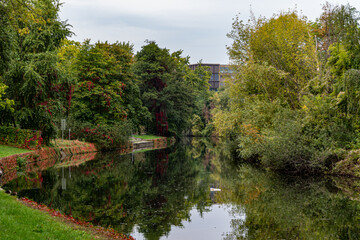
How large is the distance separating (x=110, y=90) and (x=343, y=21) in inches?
1018

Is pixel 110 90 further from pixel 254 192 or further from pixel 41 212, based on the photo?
pixel 41 212

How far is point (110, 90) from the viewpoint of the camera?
3766 cm

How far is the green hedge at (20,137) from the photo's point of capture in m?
24.2

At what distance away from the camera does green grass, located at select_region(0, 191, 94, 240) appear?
285 inches

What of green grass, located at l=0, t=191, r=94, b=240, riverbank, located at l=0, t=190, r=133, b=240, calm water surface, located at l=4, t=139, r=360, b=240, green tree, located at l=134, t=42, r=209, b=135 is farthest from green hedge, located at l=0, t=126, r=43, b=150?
green tree, located at l=134, t=42, r=209, b=135

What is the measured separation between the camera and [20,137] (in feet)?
79.4

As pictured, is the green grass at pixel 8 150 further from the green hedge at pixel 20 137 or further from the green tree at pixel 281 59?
the green tree at pixel 281 59

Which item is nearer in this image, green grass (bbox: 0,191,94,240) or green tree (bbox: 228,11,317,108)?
green grass (bbox: 0,191,94,240)

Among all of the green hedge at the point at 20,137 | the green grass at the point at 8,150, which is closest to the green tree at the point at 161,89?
the green hedge at the point at 20,137

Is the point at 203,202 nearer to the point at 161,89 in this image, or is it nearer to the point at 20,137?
the point at 20,137

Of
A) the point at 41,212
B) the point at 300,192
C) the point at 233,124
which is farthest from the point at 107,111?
the point at 41,212

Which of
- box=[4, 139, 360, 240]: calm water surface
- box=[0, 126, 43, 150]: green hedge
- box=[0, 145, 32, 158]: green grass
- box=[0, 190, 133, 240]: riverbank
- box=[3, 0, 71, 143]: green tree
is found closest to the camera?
box=[0, 190, 133, 240]: riverbank

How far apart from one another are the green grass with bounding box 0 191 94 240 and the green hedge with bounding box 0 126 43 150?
15.5m

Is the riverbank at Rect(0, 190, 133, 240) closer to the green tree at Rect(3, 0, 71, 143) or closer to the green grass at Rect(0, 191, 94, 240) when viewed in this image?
the green grass at Rect(0, 191, 94, 240)
